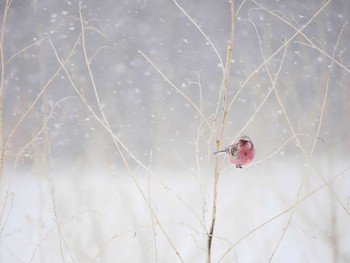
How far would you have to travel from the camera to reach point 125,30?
338 cm

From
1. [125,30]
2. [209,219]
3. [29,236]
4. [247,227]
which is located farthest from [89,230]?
[125,30]

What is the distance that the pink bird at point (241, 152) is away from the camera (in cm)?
57

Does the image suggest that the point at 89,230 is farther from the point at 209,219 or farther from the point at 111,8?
the point at 111,8

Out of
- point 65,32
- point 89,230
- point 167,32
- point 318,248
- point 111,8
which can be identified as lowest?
point 89,230

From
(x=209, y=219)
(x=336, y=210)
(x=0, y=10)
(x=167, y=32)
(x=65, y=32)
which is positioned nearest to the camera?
(x=209, y=219)

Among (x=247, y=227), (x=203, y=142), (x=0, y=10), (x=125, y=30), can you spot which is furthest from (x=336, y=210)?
(x=125, y=30)

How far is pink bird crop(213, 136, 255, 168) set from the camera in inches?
22.5

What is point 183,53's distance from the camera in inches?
143

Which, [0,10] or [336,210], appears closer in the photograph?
[336,210]

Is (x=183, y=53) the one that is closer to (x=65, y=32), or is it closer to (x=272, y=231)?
(x=65, y=32)

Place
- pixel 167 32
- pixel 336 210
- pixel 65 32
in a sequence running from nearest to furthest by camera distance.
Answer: pixel 336 210 < pixel 65 32 < pixel 167 32

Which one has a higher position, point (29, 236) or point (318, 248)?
point (318, 248)

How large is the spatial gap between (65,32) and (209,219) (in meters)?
2.24

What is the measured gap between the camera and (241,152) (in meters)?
0.58
